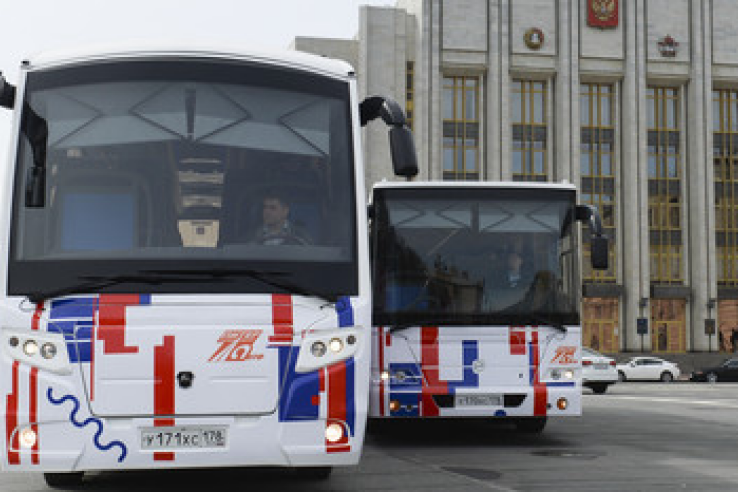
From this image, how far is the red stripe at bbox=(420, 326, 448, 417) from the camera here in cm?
1126

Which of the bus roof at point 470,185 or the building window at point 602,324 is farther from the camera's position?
the building window at point 602,324

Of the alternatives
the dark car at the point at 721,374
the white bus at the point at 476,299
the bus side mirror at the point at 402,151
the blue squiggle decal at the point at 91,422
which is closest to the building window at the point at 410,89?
the dark car at the point at 721,374

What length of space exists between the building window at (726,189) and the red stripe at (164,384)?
5261cm

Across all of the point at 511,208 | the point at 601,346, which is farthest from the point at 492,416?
the point at 601,346

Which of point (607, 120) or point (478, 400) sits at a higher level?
point (607, 120)

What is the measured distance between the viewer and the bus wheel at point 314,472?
8375mm

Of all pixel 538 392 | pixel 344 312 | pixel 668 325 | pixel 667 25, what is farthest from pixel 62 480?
pixel 667 25

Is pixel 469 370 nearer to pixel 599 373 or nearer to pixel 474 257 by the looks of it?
pixel 474 257

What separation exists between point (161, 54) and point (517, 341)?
5654 millimetres

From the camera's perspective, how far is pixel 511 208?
11586 millimetres

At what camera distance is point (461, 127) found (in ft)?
177

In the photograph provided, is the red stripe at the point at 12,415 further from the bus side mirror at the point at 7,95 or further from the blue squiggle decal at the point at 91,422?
the bus side mirror at the point at 7,95

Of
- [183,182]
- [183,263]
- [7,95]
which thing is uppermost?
[7,95]

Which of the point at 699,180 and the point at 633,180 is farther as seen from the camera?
the point at 699,180
